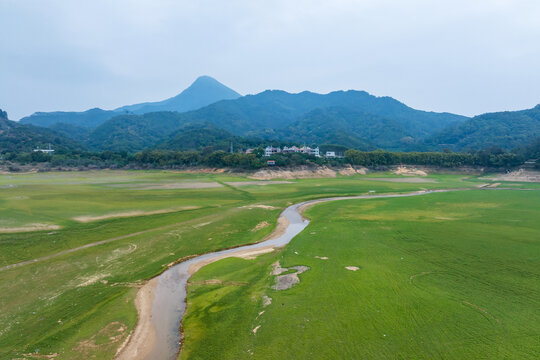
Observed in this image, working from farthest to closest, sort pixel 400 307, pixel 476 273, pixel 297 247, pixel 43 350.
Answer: pixel 297 247 → pixel 476 273 → pixel 400 307 → pixel 43 350

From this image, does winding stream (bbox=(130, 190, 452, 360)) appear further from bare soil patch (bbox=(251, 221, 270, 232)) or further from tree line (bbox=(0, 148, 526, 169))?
tree line (bbox=(0, 148, 526, 169))

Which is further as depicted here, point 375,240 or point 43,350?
point 375,240

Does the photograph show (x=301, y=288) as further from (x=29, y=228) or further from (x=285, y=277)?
(x=29, y=228)

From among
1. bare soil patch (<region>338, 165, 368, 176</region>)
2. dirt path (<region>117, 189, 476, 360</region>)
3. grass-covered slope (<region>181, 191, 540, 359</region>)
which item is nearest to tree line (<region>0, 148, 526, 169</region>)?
bare soil patch (<region>338, 165, 368, 176</region>)

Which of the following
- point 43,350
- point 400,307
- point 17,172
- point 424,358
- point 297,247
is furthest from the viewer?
point 17,172

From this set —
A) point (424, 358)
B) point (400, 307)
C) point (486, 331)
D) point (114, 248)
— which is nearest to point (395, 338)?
point (424, 358)

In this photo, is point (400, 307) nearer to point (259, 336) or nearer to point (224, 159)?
point (259, 336)

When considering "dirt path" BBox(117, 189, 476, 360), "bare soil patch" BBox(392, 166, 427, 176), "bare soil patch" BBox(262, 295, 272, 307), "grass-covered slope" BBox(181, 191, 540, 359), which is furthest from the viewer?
"bare soil patch" BBox(392, 166, 427, 176)

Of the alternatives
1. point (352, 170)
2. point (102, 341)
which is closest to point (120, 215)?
point (102, 341)
